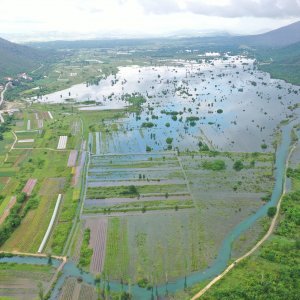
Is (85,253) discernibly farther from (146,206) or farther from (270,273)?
(270,273)

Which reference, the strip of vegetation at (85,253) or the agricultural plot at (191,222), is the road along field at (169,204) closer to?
the agricultural plot at (191,222)

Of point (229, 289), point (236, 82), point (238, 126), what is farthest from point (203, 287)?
point (236, 82)

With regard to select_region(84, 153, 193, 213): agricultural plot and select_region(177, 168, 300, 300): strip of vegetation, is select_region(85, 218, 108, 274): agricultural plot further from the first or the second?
select_region(177, 168, 300, 300): strip of vegetation

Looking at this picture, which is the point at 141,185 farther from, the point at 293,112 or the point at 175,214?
the point at 293,112

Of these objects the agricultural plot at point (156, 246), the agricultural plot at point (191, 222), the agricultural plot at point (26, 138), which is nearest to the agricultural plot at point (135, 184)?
the agricultural plot at point (191, 222)

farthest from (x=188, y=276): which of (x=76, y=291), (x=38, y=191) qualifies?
(x=38, y=191)

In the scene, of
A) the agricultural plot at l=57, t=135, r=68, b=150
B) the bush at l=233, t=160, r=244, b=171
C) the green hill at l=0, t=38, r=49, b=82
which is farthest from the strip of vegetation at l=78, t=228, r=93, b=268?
the green hill at l=0, t=38, r=49, b=82
